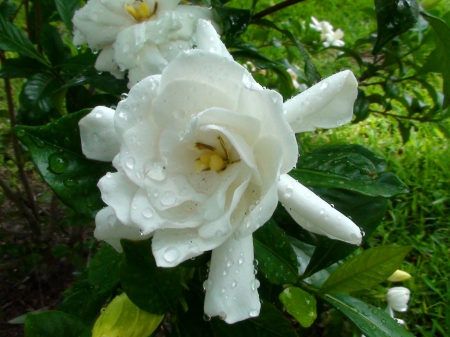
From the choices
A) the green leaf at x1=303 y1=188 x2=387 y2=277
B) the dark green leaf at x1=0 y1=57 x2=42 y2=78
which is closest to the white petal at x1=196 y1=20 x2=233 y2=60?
the green leaf at x1=303 y1=188 x2=387 y2=277

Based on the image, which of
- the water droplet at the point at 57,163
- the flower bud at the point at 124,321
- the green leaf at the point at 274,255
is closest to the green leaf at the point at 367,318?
the green leaf at the point at 274,255

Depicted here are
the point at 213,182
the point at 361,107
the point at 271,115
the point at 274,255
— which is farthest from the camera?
the point at 361,107

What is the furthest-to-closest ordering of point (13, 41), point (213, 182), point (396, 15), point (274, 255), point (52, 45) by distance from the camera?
point (52, 45)
point (13, 41)
point (396, 15)
point (274, 255)
point (213, 182)

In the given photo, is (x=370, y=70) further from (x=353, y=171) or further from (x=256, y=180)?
(x=256, y=180)

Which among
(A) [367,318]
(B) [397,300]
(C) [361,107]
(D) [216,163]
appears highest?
(D) [216,163]

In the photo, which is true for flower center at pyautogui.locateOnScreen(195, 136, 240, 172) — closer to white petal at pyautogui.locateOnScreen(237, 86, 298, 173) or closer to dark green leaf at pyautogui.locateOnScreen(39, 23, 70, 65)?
white petal at pyautogui.locateOnScreen(237, 86, 298, 173)

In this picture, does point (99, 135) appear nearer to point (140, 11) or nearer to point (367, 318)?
point (140, 11)

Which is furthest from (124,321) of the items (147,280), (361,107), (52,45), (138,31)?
(361,107)
